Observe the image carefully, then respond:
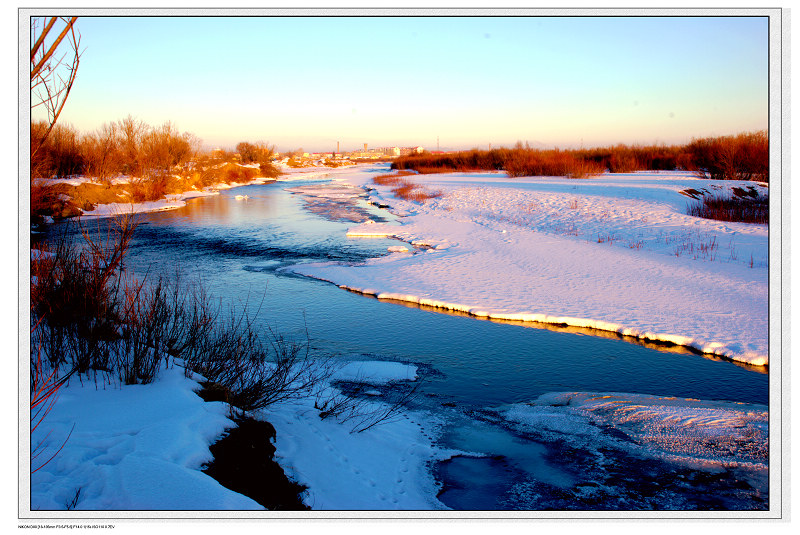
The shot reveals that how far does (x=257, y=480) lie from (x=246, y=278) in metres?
7.77

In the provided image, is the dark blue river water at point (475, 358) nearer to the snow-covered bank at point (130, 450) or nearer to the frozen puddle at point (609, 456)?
the frozen puddle at point (609, 456)

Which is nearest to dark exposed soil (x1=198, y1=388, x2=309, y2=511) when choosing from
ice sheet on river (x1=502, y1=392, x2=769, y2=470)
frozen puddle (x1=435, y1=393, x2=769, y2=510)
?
frozen puddle (x1=435, y1=393, x2=769, y2=510)

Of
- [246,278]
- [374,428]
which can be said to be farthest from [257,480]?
[246,278]

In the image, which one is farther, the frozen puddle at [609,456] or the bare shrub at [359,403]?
the bare shrub at [359,403]

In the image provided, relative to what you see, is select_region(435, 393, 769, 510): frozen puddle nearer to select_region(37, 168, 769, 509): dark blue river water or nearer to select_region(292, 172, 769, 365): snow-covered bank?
select_region(37, 168, 769, 509): dark blue river water

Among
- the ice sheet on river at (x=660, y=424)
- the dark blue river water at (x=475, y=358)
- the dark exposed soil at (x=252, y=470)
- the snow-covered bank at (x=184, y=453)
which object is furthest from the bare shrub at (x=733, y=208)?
the dark exposed soil at (x=252, y=470)

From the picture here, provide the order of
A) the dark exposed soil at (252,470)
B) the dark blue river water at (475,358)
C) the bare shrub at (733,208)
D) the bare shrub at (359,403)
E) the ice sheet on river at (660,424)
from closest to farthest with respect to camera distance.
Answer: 1. the dark exposed soil at (252,470)
2. the dark blue river water at (475,358)
3. the ice sheet on river at (660,424)
4. the bare shrub at (359,403)
5. the bare shrub at (733,208)

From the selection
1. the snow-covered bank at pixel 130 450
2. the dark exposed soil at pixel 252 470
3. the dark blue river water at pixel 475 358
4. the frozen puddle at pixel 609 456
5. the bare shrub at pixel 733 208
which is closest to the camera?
the snow-covered bank at pixel 130 450

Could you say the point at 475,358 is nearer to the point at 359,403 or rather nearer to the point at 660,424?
the point at 359,403

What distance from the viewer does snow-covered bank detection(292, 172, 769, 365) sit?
7.81m

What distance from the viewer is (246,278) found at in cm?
1084

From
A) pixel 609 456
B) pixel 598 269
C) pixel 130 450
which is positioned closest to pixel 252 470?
pixel 130 450

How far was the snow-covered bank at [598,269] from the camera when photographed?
7.81 metres
